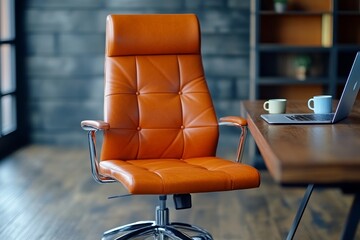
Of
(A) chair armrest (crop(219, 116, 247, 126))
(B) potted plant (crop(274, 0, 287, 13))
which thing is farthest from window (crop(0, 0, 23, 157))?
(A) chair armrest (crop(219, 116, 247, 126))

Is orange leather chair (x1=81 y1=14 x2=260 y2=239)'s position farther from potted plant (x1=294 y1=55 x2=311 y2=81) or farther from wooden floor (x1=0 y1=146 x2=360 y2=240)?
potted plant (x1=294 y1=55 x2=311 y2=81)

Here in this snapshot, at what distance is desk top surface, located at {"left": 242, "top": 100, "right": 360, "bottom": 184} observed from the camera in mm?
1798

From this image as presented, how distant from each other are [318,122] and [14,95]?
4.52m

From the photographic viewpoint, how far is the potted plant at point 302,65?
5820 millimetres

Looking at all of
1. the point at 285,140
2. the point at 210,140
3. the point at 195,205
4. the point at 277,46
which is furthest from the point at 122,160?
the point at 277,46

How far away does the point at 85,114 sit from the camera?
6.84m

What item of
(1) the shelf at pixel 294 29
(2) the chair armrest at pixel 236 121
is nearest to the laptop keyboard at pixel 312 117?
(2) the chair armrest at pixel 236 121

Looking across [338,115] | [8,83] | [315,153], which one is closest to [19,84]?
[8,83]

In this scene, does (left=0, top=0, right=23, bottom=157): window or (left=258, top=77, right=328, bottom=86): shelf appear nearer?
(left=258, top=77, right=328, bottom=86): shelf

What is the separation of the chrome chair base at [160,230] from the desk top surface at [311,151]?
0.82 metres

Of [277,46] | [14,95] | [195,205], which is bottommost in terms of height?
[195,205]

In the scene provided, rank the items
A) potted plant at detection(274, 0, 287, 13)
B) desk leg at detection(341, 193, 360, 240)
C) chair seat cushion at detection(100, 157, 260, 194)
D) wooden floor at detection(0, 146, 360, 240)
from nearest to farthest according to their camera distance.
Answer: desk leg at detection(341, 193, 360, 240), chair seat cushion at detection(100, 157, 260, 194), wooden floor at detection(0, 146, 360, 240), potted plant at detection(274, 0, 287, 13)

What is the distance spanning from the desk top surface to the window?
393 centimetres

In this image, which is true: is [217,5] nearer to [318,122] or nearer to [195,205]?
[195,205]
